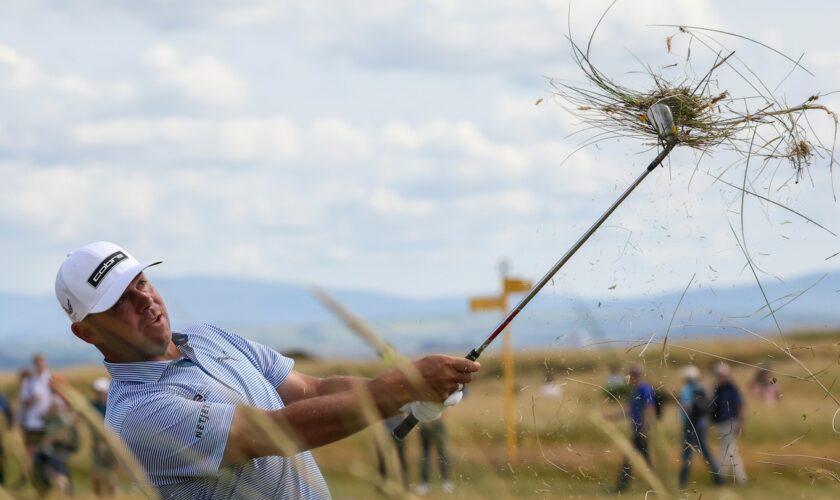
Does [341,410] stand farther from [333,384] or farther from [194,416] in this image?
[333,384]

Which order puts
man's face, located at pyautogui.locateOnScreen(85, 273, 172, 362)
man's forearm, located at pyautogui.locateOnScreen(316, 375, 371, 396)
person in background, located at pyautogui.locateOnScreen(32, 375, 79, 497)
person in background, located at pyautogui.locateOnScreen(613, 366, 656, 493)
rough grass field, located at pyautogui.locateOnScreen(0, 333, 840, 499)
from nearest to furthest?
person in background, located at pyautogui.locateOnScreen(32, 375, 79, 497), person in background, located at pyautogui.locateOnScreen(613, 366, 656, 493), rough grass field, located at pyautogui.locateOnScreen(0, 333, 840, 499), man's face, located at pyautogui.locateOnScreen(85, 273, 172, 362), man's forearm, located at pyautogui.locateOnScreen(316, 375, 371, 396)

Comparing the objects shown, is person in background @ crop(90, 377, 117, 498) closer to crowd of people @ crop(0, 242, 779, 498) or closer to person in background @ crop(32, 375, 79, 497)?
person in background @ crop(32, 375, 79, 497)

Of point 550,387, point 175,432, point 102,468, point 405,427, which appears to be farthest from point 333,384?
point 102,468

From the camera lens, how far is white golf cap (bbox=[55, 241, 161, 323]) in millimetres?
4430

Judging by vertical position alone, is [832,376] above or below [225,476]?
above

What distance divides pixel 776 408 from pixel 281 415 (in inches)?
83.8

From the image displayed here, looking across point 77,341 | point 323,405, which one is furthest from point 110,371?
point 323,405

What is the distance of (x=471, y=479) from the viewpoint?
8.25 ft

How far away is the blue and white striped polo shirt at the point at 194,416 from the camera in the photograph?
3.94 m

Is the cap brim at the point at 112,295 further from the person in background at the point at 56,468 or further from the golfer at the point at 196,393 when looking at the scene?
the person in background at the point at 56,468

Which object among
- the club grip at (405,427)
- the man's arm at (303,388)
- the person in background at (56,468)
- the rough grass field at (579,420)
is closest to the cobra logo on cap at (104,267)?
the man's arm at (303,388)

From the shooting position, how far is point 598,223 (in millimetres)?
4242

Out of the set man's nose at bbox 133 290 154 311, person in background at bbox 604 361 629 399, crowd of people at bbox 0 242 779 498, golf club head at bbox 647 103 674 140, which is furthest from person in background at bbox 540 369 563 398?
man's nose at bbox 133 290 154 311

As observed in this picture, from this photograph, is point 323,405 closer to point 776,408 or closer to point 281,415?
point 281,415
